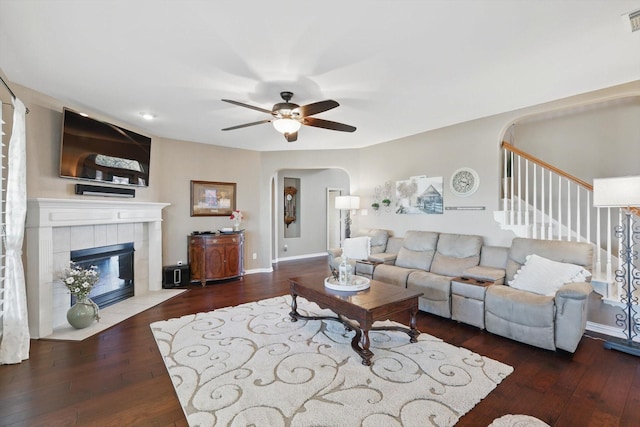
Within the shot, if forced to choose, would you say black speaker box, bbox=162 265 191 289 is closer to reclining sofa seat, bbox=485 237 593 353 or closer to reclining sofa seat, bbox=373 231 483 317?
reclining sofa seat, bbox=373 231 483 317

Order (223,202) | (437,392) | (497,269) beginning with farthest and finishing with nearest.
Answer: (223,202) → (497,269) → (437,392)

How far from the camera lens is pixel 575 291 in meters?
2.60

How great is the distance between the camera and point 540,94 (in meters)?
3.38

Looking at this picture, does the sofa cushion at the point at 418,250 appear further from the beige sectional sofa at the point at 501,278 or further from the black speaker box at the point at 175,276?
the black speaker box at the point at 175,276

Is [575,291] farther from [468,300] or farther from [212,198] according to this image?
[212,198]

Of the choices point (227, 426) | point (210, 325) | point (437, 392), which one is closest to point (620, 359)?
point (437, 392)

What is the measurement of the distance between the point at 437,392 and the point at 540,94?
3.39 metres

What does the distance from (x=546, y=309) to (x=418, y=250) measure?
1.98 meters

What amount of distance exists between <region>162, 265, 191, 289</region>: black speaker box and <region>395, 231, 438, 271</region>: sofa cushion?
3.63 metres

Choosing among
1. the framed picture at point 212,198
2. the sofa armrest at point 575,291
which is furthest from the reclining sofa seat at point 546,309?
the framed picture at point 212,198

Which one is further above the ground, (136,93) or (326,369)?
(136,93)

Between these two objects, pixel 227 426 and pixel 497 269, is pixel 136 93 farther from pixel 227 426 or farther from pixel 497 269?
pixel 497 269

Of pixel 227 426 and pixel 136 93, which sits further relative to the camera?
pixel 136 93

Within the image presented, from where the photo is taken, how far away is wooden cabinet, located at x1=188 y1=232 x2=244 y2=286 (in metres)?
5.23
